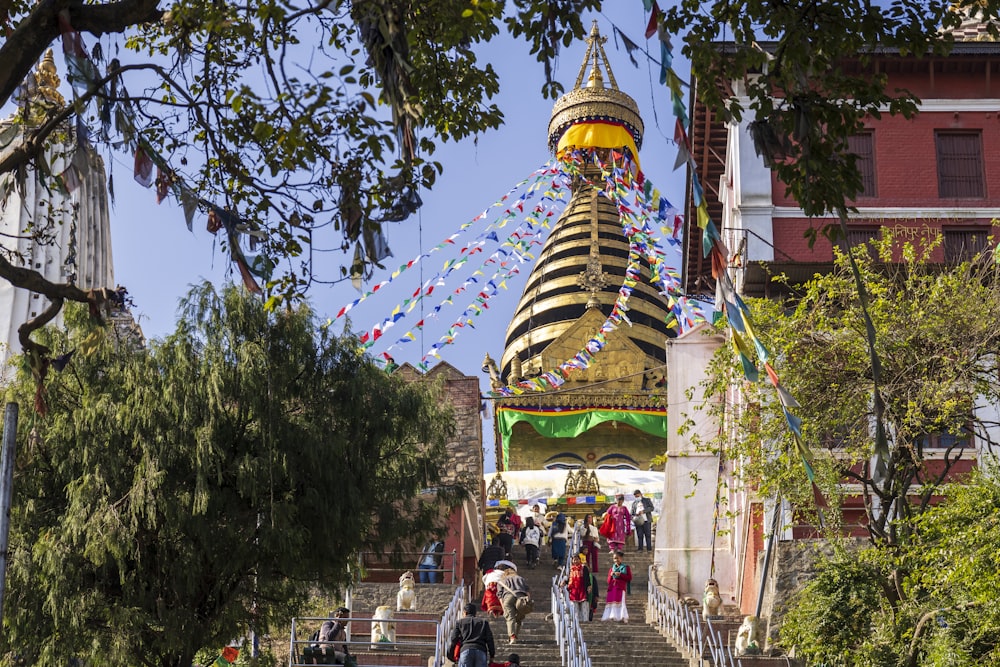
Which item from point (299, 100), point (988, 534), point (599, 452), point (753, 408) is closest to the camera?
point (299, 100)

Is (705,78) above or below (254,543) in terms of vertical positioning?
above

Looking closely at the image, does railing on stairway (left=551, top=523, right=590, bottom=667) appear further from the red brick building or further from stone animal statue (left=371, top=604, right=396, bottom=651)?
the red brick building

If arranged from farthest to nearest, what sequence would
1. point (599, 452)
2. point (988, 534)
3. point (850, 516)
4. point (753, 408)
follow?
point (599, 452)
point (850, 516)
point (753, 408)
point (988, 534)

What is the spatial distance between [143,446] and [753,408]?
7738 millimetres

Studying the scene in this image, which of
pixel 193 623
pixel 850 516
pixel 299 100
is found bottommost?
pixel 193 623

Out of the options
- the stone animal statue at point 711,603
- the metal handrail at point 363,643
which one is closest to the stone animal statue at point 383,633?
the metal handrail at point 363,643

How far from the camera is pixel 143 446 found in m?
18.3

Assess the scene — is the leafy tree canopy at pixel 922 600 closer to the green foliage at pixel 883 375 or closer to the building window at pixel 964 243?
the green foliage at pixel 883 375

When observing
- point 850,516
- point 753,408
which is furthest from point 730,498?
point 753,408

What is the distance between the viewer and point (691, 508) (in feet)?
94.3

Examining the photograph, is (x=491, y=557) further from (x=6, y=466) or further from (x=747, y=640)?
(x=6, y=466)

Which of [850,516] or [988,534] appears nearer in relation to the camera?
[988,534]

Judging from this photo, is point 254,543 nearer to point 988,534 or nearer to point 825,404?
point 825,404

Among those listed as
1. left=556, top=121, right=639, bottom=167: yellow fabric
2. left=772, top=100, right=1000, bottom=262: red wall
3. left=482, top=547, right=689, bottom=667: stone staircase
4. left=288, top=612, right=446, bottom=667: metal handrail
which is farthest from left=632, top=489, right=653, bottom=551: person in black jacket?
left=556, top=121, right=639, bottom=167: yellow fabric
